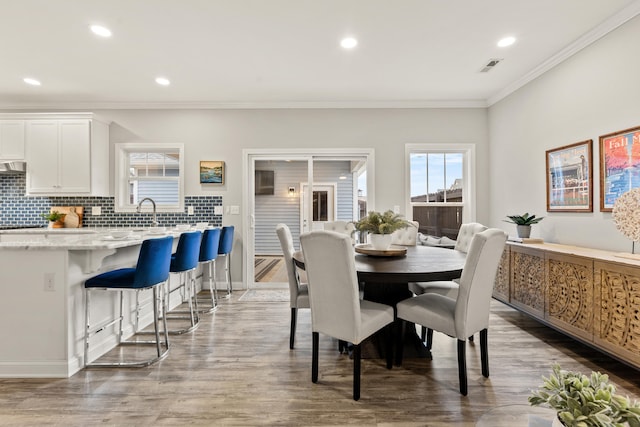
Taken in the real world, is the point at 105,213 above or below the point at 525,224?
above

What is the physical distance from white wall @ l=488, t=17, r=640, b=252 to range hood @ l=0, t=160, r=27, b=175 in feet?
21.5

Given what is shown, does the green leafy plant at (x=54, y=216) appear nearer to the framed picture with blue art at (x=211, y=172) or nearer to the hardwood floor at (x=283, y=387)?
the framed picture with blue art at (x=211, y=172)

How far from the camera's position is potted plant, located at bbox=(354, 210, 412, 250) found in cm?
261

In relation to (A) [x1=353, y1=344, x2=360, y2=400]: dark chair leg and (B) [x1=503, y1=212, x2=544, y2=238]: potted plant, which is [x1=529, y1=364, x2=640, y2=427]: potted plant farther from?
(B) [x1=503, y1=212, x2=544, y2=238]: potted plant

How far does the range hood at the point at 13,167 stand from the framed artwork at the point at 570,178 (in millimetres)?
6609

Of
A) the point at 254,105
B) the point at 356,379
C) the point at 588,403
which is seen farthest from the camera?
the point at 254,105

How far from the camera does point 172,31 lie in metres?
2.78

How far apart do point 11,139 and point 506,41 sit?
20.2 ft

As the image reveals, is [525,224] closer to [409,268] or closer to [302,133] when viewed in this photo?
[409,268]

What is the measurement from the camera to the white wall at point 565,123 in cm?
256

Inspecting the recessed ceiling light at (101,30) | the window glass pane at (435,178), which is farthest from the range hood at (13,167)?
the window glass pane at (435,178)

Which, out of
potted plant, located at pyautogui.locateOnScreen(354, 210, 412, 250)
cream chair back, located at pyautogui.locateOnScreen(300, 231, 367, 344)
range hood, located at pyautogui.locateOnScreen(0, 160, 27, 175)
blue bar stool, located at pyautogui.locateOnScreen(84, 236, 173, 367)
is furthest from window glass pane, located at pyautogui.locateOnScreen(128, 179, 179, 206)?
cream chair back, located at pyautogui.locateOnScreen(300, 231, 367, 344)

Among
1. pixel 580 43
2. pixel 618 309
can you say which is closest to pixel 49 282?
pixel 618 309

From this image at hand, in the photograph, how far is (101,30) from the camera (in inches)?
109
